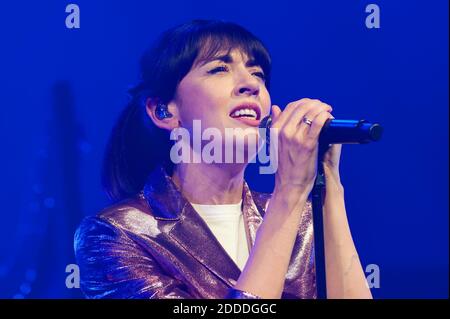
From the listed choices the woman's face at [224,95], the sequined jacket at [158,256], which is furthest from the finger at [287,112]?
the sequined jacket at [158,256]

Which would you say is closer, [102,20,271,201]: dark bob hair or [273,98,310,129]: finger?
[273,98,310,129]: finger

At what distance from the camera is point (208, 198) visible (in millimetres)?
1626

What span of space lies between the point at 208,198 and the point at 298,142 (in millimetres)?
487

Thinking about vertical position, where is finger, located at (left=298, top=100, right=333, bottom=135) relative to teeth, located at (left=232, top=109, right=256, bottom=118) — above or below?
below

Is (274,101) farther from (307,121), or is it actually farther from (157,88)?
(307,121)

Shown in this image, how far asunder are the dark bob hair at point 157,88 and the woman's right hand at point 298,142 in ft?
1.38

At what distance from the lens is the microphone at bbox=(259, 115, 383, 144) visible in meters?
1.08

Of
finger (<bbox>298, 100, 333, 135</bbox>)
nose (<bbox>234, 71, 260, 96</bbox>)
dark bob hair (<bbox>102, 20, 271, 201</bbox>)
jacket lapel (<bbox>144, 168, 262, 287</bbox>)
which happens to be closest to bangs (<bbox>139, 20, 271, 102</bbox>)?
dark bob hair (<bbox>102, 20, 271, 201</bbox>)

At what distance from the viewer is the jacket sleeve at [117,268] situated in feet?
4.54

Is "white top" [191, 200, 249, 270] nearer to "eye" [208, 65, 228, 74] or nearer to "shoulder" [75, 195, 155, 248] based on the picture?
"shoulder" [75, 195, 155, 248]

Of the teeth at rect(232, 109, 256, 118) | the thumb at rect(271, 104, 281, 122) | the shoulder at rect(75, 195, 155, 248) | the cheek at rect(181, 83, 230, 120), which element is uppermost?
the cheek at rect(181, 83, 230, 120)

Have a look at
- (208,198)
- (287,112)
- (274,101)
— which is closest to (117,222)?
(208,198)

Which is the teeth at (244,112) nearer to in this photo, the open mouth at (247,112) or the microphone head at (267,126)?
the open mouth at (247,112)
